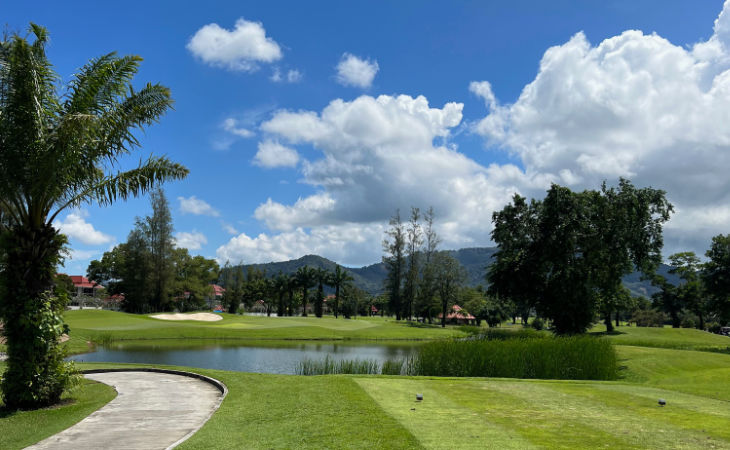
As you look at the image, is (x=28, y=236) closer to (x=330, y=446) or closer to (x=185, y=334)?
(x=330, y=446)

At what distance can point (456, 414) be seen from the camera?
9617mm

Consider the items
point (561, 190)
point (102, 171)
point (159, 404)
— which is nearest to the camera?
point (159, 404)

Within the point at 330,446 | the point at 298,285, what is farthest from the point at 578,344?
the point at 298,285

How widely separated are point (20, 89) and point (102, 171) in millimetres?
2530

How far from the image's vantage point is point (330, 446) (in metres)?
7.52

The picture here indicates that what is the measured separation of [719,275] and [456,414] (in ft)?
109

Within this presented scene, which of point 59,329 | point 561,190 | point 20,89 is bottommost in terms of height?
point 59,329

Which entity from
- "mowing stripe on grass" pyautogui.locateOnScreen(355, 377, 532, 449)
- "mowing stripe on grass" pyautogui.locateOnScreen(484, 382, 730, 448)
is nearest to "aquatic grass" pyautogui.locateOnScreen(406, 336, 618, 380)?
"mowing stripe on grass" pyautogui.locateOnScreen(484, 382, 730, 448)

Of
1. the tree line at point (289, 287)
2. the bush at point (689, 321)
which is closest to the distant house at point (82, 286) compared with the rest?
the tree line at point (289, 287)

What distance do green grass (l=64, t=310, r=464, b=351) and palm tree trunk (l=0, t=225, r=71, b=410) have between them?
79.1 feet

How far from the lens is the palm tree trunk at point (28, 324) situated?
1051cm

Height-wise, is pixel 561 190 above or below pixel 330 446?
above

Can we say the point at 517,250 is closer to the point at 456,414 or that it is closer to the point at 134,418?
the point at 456,414

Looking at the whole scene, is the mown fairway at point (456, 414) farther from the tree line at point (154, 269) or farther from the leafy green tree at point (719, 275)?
the tree line at point (154, 269)
